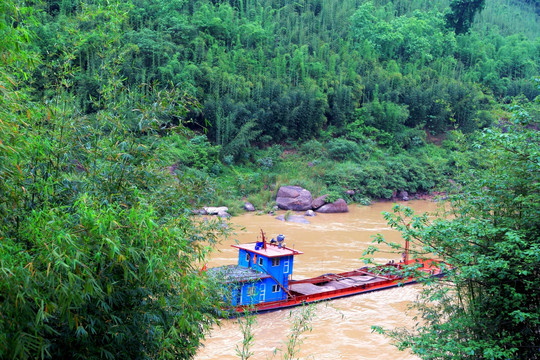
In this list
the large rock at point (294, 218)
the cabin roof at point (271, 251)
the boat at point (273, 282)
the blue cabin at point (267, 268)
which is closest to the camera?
the boat at point (273, 282)

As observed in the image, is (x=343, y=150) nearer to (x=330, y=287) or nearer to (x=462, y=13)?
(x=330, y=287)

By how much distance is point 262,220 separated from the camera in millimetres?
20719

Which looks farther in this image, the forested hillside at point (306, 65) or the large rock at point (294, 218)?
the forested hillside at point (306, 65)

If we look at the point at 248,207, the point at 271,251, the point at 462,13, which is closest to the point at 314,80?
the point at 248,207

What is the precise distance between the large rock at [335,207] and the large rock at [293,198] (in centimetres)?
70

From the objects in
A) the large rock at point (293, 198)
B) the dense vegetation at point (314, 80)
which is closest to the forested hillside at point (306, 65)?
the dense vegetation at point (314, 80)

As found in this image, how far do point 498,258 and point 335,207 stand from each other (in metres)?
18.6

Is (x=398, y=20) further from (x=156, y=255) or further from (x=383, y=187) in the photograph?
(x=156, y=255)

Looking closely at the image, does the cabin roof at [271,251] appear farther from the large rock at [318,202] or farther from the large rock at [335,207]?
the large rock at [318,202]

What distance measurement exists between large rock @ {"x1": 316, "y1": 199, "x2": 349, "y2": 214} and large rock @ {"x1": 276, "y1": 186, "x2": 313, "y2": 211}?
0.70 metres

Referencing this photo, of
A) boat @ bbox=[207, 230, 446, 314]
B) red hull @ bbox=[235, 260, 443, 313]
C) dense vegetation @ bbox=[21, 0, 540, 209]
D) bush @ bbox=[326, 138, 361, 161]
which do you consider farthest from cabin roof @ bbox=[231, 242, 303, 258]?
bush @ bbox=[326, 138, 361, 161]

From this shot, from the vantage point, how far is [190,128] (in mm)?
27453

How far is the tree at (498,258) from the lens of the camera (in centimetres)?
438

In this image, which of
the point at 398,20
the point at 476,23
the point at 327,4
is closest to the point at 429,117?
the point at 398,20
